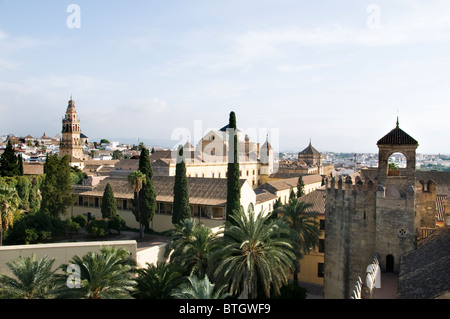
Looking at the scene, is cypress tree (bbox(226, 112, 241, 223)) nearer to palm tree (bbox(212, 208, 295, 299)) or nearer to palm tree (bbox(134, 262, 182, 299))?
palm tree (bbox(212, 208, 295, 299))

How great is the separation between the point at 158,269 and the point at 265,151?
2293 inches

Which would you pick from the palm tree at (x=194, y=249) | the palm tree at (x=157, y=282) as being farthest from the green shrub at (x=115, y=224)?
the palm tree at (x=157, y=282)

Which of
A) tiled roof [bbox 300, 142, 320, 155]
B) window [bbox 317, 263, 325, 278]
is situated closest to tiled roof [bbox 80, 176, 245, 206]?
window [bbox 317, 263, 325, 278]

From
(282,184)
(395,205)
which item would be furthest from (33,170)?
(395,205)

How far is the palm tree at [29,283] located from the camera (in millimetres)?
14555

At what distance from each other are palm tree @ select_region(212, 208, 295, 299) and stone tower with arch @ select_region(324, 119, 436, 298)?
4.70 meters

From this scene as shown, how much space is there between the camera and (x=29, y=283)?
48.7 ft

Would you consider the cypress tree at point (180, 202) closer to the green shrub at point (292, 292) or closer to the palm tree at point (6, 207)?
the palm tree at point (6, 207)

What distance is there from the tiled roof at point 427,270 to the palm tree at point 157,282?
385 inches

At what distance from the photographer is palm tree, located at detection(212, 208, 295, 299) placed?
16.8m

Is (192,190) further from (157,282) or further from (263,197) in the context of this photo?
(157,282)

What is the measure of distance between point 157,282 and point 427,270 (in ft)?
37.9
